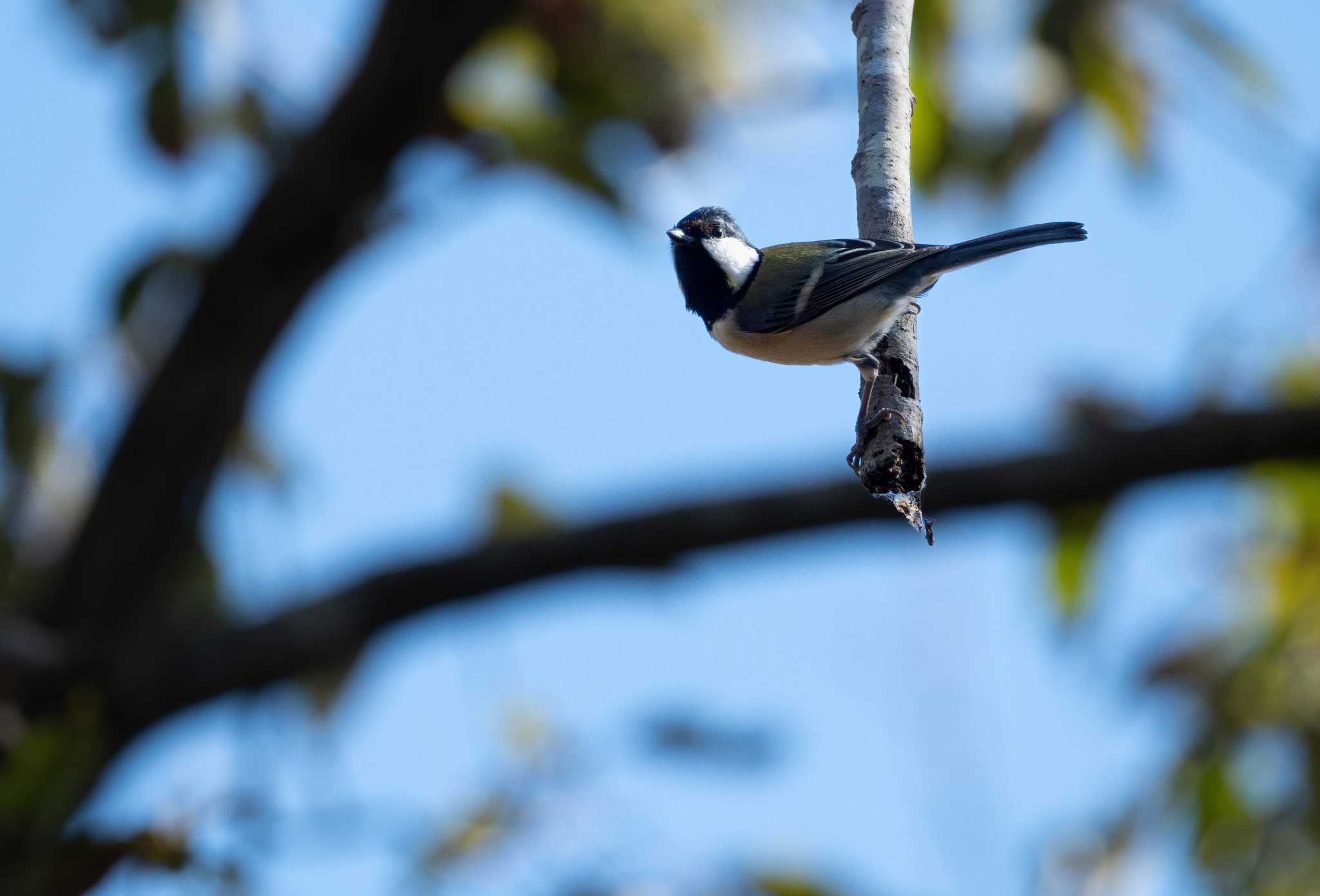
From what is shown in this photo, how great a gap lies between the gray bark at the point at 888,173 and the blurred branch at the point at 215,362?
5.06 meters

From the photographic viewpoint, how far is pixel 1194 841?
5.65 m

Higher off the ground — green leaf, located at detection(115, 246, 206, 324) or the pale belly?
green leaf, located at detection(115, 246, 206, 324)

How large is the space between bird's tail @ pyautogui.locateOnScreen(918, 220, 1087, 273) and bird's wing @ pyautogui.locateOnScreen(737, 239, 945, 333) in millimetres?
25

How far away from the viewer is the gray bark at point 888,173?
1296 millimetres

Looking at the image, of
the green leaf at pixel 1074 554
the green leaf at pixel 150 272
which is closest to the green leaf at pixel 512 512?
the green leaf at pixel 150 272

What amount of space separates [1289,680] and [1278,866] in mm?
803

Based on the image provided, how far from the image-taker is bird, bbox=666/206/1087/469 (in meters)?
2.27

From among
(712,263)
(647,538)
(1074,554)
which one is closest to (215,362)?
(647,538)

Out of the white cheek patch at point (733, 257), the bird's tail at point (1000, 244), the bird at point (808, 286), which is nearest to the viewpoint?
the bird's tail at point (1000, 244)

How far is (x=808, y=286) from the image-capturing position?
8.80 feet

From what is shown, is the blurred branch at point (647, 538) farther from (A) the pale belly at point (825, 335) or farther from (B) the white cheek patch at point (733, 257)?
(A) the pale belly at point (825, 335)

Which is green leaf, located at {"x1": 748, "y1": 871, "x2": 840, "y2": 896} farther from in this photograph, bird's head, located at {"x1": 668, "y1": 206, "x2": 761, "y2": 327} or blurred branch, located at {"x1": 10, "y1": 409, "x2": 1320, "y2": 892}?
bird's head, located at {"x1": 668, "y1": 206, "x2": 761, "y2": 327}

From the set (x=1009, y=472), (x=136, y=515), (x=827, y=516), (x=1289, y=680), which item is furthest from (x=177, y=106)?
(x=1289, y=680)

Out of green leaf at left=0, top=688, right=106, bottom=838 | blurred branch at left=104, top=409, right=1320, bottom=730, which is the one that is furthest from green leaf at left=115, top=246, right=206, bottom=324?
green leaf at left=0, top=688, right=106, bottom=838
